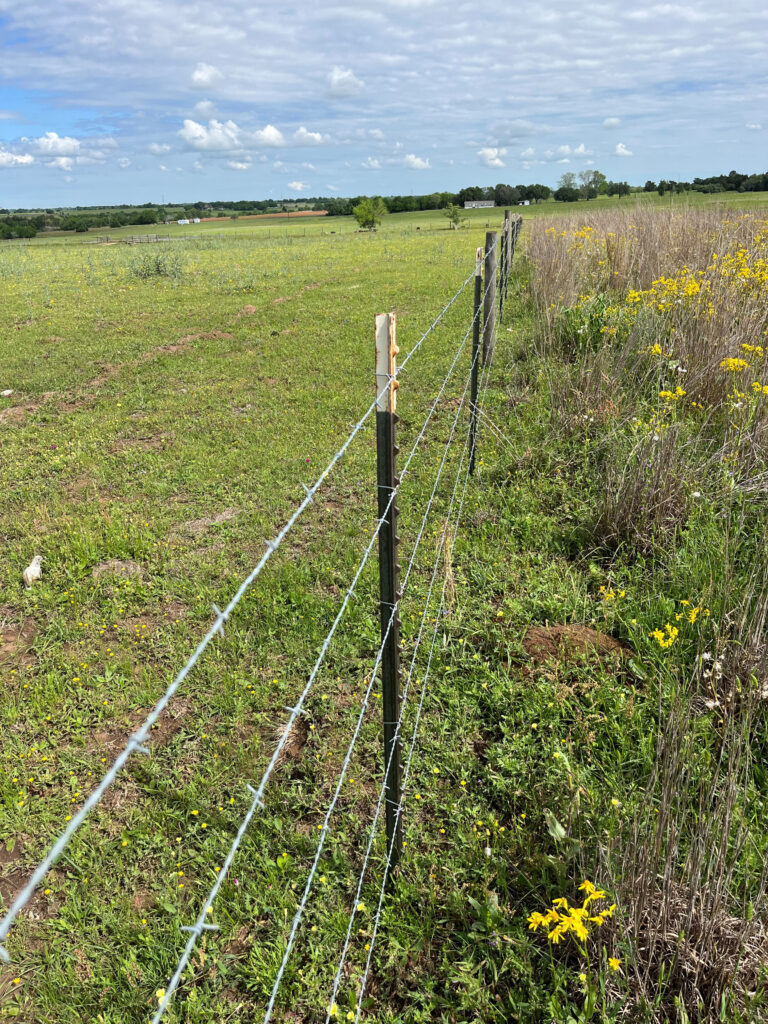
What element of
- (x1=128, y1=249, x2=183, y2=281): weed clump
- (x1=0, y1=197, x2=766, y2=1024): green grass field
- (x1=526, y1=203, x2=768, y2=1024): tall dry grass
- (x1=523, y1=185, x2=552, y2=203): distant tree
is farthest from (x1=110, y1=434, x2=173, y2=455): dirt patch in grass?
(x1=523, y1=185, x2=552, y2=203): distant tree

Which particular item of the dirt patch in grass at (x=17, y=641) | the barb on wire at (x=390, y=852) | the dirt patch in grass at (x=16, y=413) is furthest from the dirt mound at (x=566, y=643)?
the dirt patch in grass at (x=16, y=413)

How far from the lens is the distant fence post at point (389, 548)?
1760 mm

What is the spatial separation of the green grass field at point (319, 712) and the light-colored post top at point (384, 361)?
4.07ft

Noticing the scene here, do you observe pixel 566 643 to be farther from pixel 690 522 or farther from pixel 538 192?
pixel 538 192

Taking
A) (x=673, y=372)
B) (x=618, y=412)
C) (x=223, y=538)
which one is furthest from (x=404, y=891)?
(x=673, y=372)

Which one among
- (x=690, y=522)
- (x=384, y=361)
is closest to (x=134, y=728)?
(x=384, y=361)

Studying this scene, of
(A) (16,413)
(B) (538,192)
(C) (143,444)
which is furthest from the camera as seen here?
(B) (538,192)

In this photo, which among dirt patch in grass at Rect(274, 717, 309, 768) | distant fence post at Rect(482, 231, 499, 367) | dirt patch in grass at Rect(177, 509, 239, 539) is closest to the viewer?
dirt patch in grass at Rect(274, 717, 309, 768)

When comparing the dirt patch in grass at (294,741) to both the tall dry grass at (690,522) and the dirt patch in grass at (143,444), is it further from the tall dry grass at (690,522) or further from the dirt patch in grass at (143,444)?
the dirt patch in grass at (143,444)

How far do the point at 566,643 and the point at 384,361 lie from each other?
2.12 meters

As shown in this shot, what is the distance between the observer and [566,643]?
10.7ft

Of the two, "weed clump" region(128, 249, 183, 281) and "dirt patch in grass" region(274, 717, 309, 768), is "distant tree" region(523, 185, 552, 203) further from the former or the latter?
"dirt patch in grass" region(274, 717, 309, 768)

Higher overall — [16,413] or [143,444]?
[16,413]

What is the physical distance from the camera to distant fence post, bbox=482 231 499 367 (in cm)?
611
